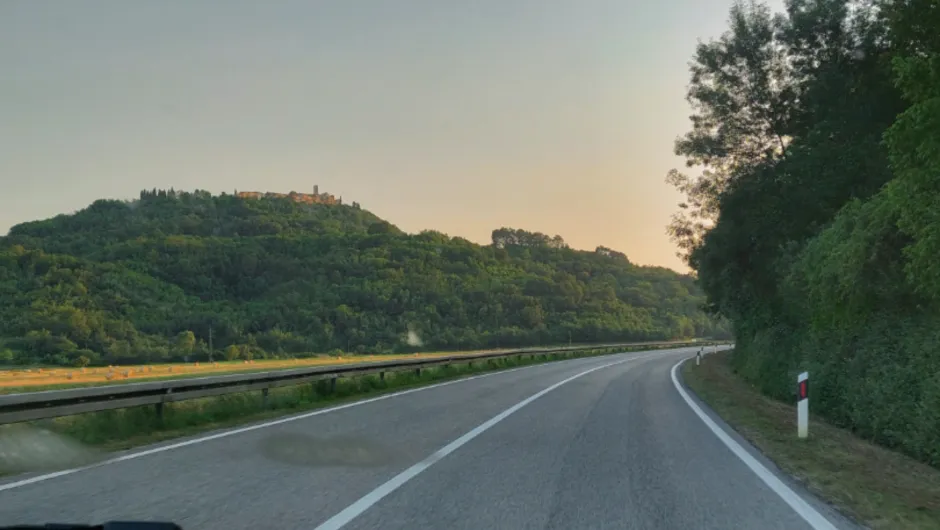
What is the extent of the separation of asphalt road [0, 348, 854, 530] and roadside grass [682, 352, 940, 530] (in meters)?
0.34

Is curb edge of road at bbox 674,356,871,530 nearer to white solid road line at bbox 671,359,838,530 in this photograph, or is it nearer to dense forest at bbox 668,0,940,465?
white solid road line at bbox 671,359,838,530

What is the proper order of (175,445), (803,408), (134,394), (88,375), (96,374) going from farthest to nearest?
(96,374)
(88,375)
(134,394)
(803,408)
(175,445)

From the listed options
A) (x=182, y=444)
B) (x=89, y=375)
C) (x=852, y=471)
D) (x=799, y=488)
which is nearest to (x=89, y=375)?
(x=89, y=375)

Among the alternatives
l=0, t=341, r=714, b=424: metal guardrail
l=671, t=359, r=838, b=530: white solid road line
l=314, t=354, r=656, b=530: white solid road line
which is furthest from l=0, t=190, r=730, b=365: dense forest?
l=314, t=354, r=656, b=530: white solid road line

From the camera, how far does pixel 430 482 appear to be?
754 centimetres

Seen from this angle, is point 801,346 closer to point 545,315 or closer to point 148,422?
point 148,422

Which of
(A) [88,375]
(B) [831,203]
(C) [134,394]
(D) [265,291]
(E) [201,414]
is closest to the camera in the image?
(C) [134,394]

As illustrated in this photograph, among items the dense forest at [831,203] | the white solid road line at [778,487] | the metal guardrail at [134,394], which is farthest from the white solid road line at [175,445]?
the dense forest at [831,203]

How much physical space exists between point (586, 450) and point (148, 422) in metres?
7.32

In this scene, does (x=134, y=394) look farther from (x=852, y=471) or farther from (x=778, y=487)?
(x=852, y=471)

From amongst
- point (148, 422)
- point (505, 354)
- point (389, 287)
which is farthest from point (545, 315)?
point (148, 422)

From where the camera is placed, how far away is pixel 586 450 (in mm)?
9875

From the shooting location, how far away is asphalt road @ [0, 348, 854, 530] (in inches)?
235

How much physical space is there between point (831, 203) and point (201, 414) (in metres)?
20.0
